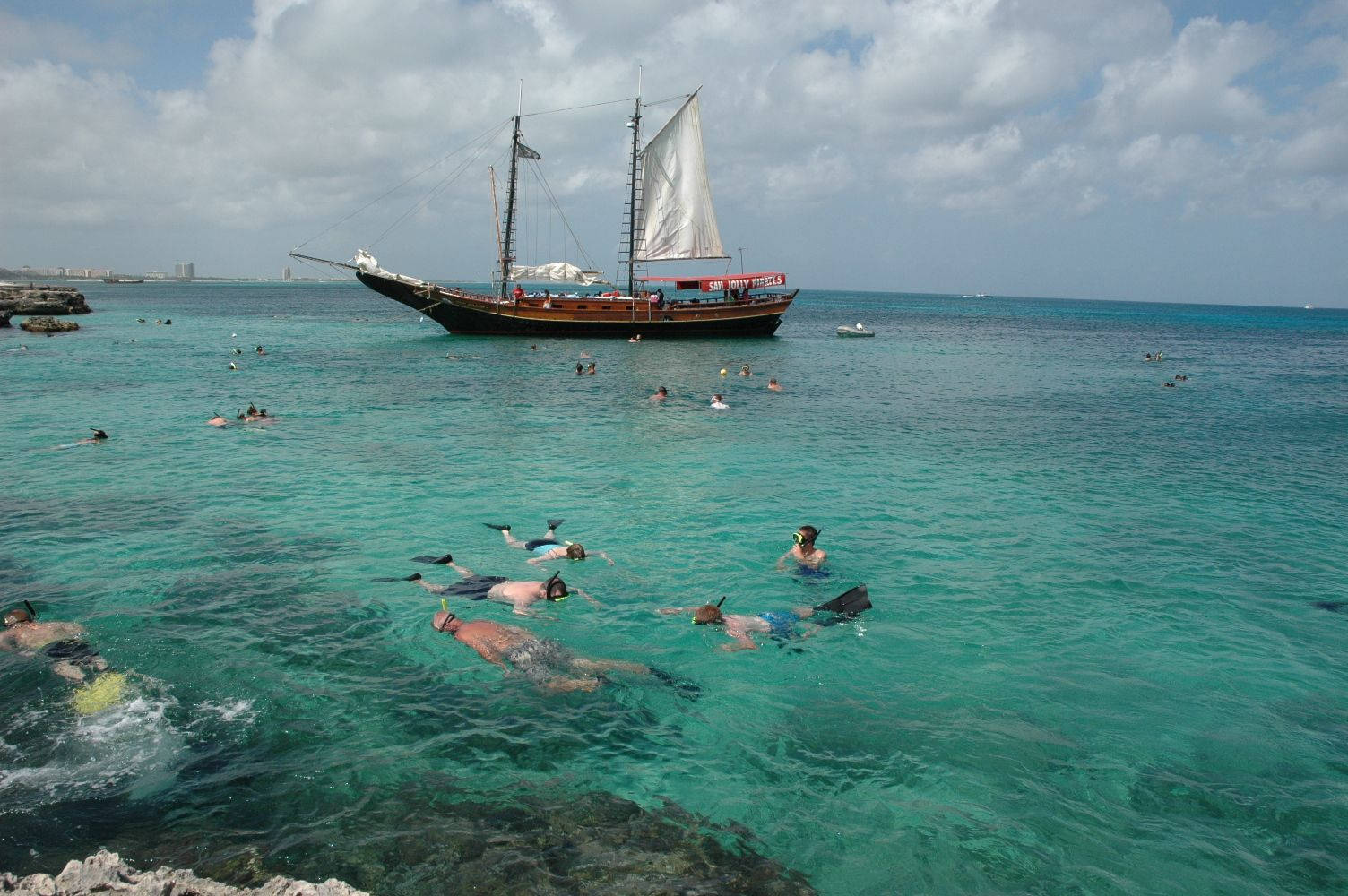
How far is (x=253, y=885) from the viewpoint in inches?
206

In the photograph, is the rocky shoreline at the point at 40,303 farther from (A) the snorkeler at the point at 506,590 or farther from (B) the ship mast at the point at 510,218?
(A) the snorkeler at the point at 506,590

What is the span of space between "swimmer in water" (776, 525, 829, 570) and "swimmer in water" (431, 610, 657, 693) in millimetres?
4055

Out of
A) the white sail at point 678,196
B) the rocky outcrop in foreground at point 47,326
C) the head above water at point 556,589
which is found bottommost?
the head above water at point 556,589

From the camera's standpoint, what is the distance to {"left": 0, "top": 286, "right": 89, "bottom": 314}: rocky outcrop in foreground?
2572 inches

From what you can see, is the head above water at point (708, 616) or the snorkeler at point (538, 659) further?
the head above water at point (708, 616)

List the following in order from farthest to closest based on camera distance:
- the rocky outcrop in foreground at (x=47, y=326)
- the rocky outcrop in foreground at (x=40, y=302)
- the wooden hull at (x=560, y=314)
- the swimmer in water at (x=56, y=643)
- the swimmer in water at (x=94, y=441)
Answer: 1. the rocky outcrop in foreground at (x=40, y=302)
2. the wooden hull at (x=560, y=314)
3. the rocky outcrop in foreground at (x=47, y=326)
4. the swimmer in water at (x=94, y=441)
5. the swimmer in water at (x=56, y=643)

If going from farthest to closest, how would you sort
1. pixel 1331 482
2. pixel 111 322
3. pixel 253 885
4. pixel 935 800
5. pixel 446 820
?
1. pixel 111 322
2. pixel 1331 482
3. pixel 935 800
4. pixel 446 820
5. pixel 253 885

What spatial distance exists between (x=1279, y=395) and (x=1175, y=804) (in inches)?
Answer: 1527

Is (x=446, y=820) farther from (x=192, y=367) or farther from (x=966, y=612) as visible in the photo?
(x=192, y=367)

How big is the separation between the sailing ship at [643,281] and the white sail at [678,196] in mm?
62

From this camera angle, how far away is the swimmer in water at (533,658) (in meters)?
8.66

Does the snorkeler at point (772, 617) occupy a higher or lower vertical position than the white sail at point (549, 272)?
lower

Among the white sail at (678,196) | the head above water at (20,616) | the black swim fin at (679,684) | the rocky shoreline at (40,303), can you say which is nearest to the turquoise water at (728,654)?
the black swim fin at (679,684)

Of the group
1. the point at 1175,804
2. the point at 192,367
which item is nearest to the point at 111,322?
the point at 192,367
